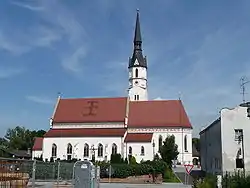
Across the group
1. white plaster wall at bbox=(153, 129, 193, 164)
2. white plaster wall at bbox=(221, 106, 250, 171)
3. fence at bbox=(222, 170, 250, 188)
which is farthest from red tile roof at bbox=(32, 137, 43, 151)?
fence at bbox=(222, 170, 250, 188)

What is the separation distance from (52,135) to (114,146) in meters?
14.4

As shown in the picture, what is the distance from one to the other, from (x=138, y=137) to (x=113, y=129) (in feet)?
20.8

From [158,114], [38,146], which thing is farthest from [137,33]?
[38,146]

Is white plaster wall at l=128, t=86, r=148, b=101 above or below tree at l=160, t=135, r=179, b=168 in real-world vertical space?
above

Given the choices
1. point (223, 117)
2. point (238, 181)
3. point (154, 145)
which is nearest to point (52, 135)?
point (154, 145)

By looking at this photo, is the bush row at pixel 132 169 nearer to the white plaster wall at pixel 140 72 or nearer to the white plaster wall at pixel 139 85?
the white plaster wall at pixel 139 85

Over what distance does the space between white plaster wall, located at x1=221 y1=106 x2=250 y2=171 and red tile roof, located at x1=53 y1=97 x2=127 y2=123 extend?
43189 mm

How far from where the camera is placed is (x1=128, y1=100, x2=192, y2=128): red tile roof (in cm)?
8550

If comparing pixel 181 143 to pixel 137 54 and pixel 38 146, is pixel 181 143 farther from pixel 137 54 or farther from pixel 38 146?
pixel 38 146

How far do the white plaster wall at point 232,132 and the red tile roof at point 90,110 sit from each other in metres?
43.2

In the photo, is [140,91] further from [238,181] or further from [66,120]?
[238,181]

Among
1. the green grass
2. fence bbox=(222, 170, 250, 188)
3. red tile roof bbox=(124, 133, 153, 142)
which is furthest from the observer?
red tile roof bbox=(124, 133, 153, 142)

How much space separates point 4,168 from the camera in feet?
51.9

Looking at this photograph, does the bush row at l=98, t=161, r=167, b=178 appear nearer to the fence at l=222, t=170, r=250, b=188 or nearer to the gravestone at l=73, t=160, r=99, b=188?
the fence at l=222, t=170, r=250, b=188
